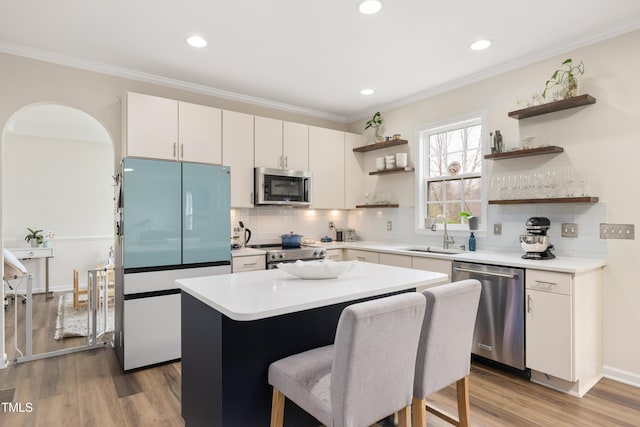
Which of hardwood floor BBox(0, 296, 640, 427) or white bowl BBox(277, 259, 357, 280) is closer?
white bowl BBox(277, 259, 357, 280)

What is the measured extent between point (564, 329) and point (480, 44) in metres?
2.25

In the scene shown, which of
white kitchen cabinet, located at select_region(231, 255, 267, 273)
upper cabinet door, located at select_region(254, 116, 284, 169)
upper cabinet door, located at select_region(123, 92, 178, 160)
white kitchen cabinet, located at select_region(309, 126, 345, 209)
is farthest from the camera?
white kitchen cabinet, located at select_region(309, 126, 345, 209)

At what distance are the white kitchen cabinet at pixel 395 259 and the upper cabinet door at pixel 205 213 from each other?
158 cm

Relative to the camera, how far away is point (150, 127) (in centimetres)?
324

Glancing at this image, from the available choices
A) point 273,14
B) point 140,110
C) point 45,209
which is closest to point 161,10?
point 273,14

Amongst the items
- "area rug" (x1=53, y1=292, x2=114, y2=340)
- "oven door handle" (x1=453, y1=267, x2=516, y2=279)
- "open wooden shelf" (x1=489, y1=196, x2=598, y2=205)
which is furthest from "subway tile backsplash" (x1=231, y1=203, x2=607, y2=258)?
"area rug" (x1=53, y1=292, x2=114, y2=340)

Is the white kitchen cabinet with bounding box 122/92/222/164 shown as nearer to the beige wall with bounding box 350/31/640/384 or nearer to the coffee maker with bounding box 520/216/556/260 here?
the coffee maker with bounding box 520/216/556/260

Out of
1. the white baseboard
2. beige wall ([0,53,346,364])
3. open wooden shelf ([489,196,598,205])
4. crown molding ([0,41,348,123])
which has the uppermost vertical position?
crown molding ([0,41,348,123])

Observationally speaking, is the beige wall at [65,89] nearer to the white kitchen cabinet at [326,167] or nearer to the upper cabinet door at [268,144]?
the upper cabinet door at [268,144]

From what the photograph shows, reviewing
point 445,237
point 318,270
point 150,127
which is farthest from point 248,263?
point 445,237

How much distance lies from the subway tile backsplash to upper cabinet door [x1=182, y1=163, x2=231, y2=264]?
757 mm

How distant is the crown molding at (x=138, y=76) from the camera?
3.02 m

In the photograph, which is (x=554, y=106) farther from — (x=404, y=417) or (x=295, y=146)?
(x=404, y=417)

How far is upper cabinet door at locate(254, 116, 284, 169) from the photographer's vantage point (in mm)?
3949
